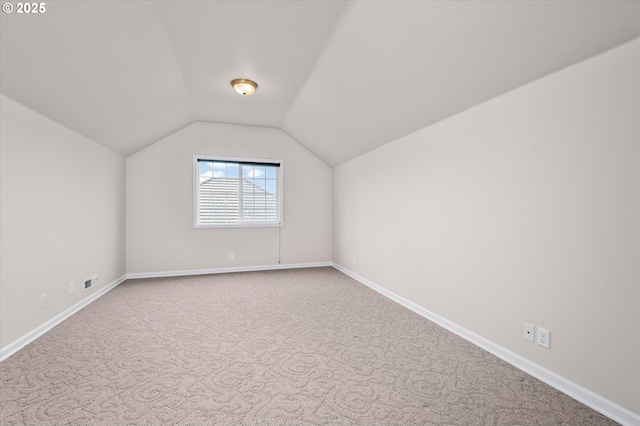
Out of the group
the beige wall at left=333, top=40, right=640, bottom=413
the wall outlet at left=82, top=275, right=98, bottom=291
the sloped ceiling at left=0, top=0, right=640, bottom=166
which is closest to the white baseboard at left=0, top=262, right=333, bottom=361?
the wall outlet at left=82, top=275, right=98, bottom=291

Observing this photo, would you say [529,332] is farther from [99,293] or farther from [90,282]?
[99,293]

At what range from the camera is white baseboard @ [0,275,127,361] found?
2.31 meters

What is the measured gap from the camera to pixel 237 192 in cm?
554

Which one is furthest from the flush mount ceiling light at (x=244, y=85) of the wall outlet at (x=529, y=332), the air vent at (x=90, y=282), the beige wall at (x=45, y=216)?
the wall outlet at (x=529, y=332)

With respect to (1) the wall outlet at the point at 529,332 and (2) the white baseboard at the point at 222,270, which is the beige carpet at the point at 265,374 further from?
(2) the white baseboard at the point at 222,270

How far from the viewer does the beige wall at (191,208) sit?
4.96 m

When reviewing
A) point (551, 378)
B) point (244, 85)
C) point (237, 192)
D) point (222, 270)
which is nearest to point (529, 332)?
point (551, 378)

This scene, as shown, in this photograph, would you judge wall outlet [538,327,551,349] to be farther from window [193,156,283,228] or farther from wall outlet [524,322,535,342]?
window [193,156,283,228]

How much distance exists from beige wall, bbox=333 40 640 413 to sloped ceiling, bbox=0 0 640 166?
9.1 inches

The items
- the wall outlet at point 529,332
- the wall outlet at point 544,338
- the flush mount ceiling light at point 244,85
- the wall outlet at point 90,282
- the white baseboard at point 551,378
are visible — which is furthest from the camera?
the wall outlet at point 90,282

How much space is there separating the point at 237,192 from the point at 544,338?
192 inches

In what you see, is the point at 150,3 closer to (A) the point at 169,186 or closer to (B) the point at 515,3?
(B) the point at 515,3

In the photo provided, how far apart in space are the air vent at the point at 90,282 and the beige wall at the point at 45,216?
0.07m

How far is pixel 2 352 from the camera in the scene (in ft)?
7.38
